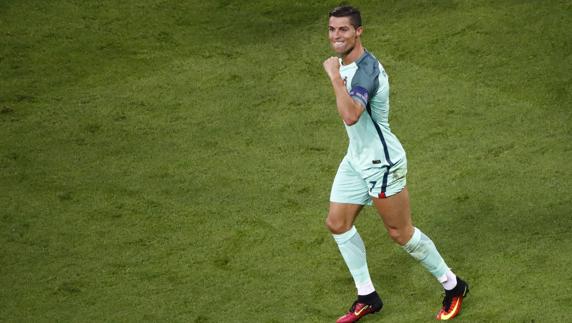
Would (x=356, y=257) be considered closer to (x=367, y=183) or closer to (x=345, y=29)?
(x=367, y=183)

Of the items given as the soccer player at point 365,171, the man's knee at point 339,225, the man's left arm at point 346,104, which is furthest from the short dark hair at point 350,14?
the man's knee at point 339,225

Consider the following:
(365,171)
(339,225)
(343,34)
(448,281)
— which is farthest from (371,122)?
(448,281)

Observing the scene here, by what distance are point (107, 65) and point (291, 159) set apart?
242 cm

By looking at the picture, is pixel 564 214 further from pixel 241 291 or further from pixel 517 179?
pixel 241 291

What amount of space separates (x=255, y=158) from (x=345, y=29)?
2.82 m

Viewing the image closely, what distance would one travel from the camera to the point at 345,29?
6.30 meters

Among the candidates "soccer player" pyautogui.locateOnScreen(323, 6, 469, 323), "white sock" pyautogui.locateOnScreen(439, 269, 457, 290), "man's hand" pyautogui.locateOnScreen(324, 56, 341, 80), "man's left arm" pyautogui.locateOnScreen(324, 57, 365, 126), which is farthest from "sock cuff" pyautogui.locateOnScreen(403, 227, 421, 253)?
"man's hand" pyautogui.locateOnScreen(324, 56, 341, 80)

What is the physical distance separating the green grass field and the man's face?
1769mm

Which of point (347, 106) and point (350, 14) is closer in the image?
point (347, 106)

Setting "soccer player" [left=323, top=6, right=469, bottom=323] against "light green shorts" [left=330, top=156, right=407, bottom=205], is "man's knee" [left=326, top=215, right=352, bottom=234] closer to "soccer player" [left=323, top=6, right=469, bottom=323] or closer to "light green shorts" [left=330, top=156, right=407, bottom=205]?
"soccer player" [left=323, top=6, right=469, bottom=323]

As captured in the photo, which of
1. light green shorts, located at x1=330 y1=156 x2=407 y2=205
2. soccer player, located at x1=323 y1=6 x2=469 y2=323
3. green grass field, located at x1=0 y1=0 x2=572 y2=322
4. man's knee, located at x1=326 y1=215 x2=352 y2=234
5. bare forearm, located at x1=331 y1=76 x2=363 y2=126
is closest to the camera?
bare forearm, located at x1=331 y1=76 x2=363 y2=126

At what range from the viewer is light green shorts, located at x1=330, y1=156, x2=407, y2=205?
6.55 metres

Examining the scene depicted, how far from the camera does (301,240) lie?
311 inches

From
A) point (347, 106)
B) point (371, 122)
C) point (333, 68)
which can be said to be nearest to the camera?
point (347, 106)
